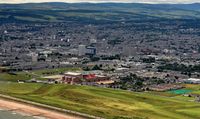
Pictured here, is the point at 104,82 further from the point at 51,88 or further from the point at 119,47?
the point at 119,47

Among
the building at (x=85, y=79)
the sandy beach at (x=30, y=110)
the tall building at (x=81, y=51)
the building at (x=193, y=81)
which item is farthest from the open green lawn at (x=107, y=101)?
the tall building at (x=81, y=51)

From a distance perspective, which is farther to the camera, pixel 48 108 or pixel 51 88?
pixel 51 88

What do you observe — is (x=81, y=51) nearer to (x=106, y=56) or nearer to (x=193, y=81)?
(x=106, y=56)

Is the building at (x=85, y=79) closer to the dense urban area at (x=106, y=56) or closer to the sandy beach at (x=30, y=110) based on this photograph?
the dense urban area at (x=106, y=56)

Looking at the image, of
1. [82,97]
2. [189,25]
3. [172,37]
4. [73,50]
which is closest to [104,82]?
[82,97]

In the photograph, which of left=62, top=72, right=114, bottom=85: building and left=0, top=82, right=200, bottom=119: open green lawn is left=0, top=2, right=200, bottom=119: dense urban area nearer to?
left=62, top=72, right=114, bottom=85: building

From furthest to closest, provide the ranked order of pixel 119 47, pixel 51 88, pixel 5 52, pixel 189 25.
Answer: pixel 189 25 < pixel 119 47 < pixel 5 52 < pixel 51 88
